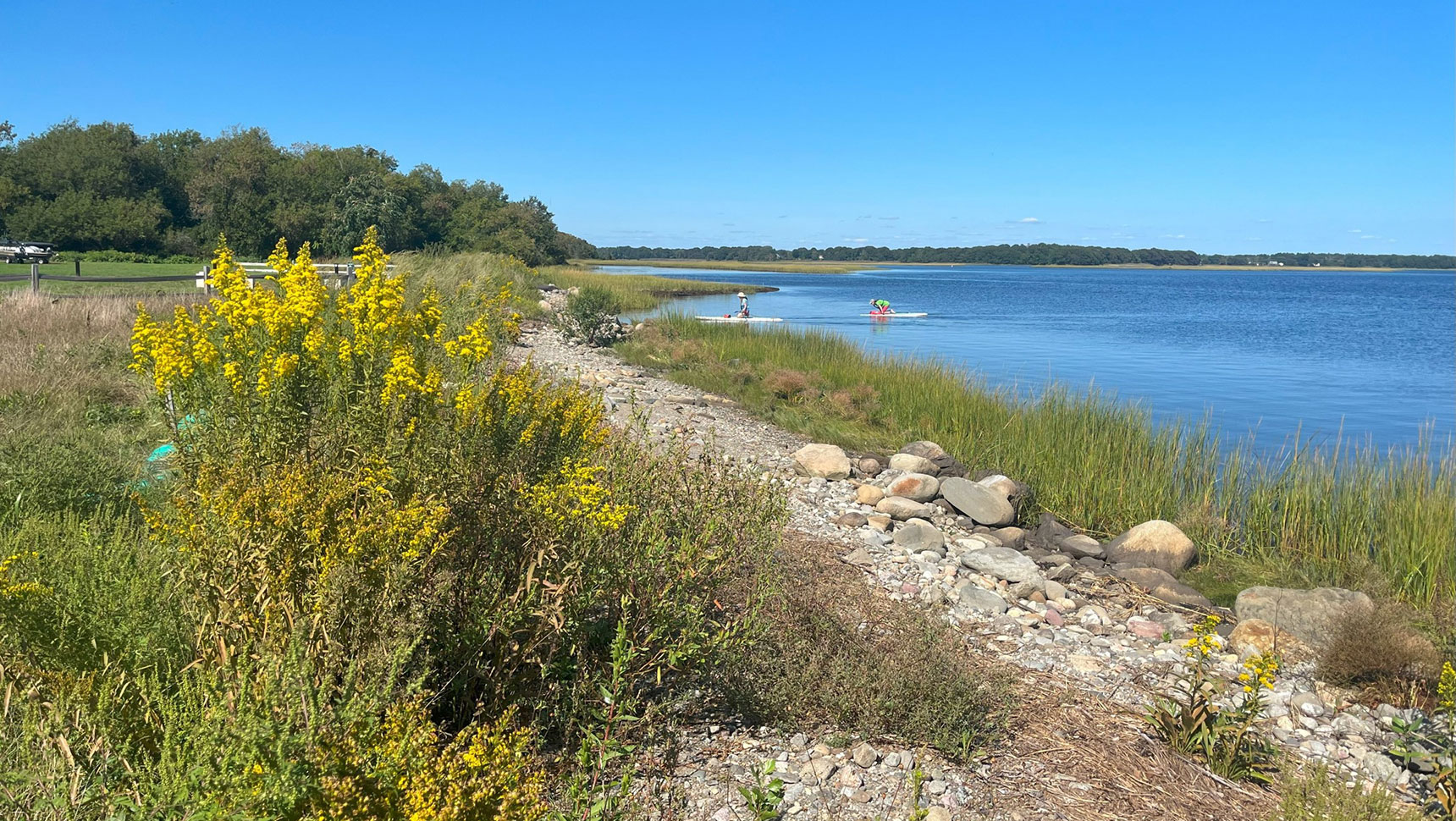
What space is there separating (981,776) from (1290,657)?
361 centimetres

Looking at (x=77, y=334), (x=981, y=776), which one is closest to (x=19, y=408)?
(x=77, y=334)

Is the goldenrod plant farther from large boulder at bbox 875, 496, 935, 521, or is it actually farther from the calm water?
the calm water

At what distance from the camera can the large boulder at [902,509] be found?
9.09 meters

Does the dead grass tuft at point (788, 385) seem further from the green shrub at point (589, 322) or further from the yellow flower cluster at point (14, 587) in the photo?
the yellow flower cluster at point (14, 587)

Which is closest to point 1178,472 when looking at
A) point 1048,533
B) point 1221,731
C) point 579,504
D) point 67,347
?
point 1048,533

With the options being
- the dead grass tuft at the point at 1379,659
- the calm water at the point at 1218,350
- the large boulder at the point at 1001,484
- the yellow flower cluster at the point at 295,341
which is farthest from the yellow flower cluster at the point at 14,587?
the calm water at the point at 1218,350

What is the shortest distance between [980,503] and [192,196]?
4840 centimetres

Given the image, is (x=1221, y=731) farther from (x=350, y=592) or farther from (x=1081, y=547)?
(x=1081, y=547)

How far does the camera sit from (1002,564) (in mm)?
7602

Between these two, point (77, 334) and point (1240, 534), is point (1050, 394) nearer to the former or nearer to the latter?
point (1240, 534)

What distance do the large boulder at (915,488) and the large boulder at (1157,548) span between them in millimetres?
1974

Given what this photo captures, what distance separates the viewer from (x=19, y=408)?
22.3 feet

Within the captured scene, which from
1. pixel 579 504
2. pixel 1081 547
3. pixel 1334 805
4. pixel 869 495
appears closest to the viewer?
pixel 1334 805

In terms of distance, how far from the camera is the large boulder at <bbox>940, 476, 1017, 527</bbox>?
930cm
